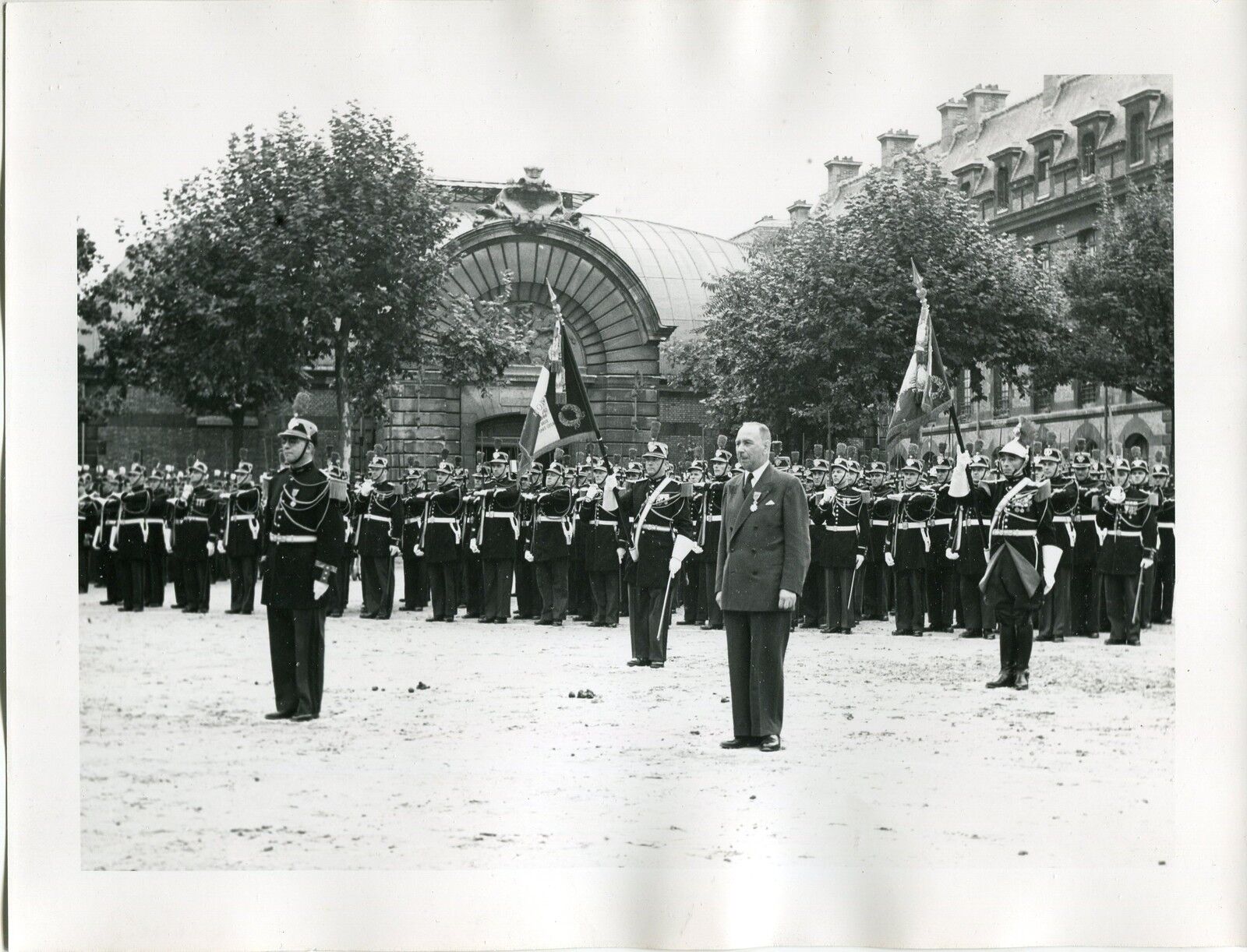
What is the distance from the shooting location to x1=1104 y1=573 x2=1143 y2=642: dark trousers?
13.0 meters

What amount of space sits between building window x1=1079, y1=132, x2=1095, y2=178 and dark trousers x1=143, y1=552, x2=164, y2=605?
8.68m

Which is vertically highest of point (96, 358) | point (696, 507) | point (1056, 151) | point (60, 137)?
point (1056, 151)

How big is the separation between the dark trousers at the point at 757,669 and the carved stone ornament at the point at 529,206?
121 inches

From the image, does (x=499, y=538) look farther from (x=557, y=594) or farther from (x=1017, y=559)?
(x=1017, y=559)

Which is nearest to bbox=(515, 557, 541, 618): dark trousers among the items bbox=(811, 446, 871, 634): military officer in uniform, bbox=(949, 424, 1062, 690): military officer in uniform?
bbox=(811, 446, 871, 634): military officer in uniform

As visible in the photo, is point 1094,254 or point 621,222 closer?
point 621,222

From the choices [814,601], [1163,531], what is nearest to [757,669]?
[814,601]

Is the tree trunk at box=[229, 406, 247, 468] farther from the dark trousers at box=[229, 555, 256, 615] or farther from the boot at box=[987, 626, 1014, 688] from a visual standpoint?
the boot at box=[987, 626, 1014, 688]

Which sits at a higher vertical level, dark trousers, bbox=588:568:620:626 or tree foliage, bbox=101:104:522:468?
tree foliage, bbox=101:104:522:468

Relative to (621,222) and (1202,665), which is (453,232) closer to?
(621,222)

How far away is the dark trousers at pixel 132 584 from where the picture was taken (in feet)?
32.3

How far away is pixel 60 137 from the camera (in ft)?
24.9

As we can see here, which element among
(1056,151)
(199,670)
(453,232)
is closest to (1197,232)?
(453,232)

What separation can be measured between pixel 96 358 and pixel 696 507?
25.7 ft
